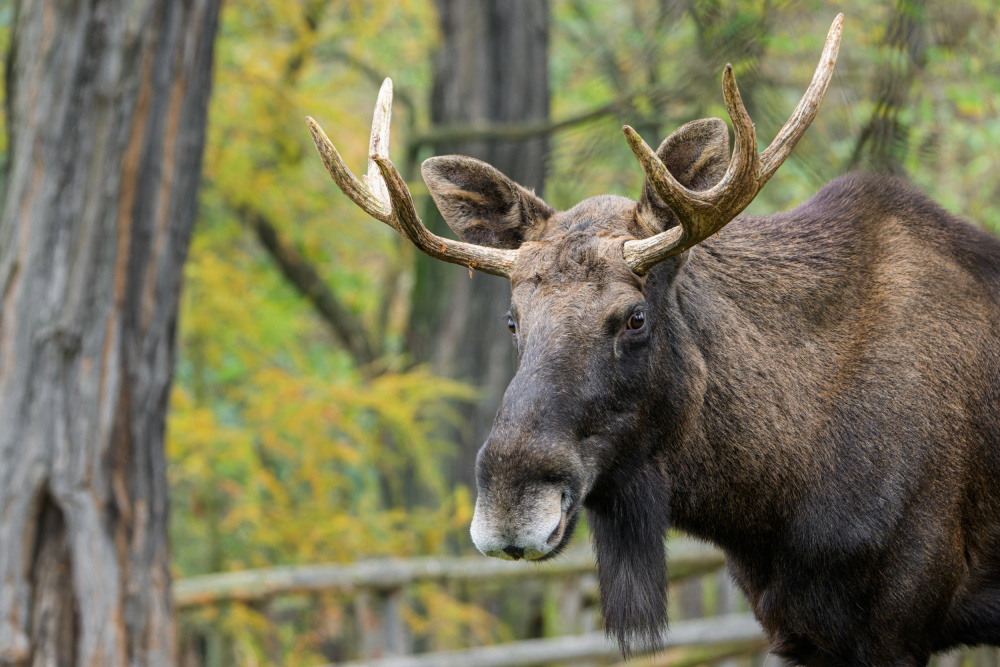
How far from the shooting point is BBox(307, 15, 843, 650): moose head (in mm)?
2641

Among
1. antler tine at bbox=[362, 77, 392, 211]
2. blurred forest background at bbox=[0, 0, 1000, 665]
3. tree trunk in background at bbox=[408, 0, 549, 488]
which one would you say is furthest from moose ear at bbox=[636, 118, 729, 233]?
tree trunk in background at bbox=[408, 0, 549, 488]

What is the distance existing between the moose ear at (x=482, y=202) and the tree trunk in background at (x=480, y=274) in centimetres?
536

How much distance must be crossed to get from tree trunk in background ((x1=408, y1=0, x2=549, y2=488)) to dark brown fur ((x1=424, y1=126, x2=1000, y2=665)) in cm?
566

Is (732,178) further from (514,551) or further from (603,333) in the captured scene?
(514,551)

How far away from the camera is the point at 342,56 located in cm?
1284

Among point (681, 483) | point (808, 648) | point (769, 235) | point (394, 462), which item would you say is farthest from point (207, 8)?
point (394, 462)

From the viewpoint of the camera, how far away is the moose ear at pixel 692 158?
306cm

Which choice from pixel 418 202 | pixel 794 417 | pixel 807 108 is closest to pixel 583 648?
pixel 794 417

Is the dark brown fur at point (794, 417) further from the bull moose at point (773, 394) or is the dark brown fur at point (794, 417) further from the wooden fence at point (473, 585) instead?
the wooden fence at point (473, 585)

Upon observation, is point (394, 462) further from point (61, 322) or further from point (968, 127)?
point (968, 127)

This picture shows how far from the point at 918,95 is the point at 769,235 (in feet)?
8.94

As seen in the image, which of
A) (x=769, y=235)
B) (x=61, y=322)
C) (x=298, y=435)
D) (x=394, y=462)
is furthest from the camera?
(x=394, y=462)

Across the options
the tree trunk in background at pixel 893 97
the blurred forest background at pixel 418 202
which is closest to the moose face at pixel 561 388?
the tree trunk in background at pixel 893 97

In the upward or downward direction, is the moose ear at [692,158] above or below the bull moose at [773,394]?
above
